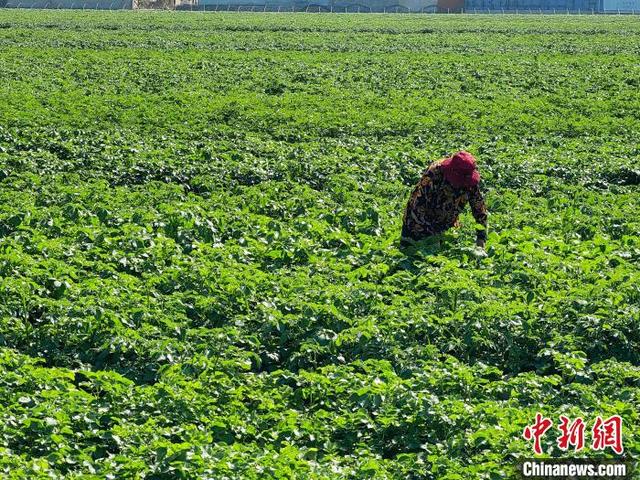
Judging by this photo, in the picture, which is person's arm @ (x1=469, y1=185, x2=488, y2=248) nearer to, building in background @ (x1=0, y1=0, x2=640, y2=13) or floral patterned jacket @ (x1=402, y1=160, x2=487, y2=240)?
floral patterned jacket @ (x1=402, y1=160, x2=487, y2=240)

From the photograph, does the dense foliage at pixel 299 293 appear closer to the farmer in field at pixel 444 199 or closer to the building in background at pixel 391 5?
the farmer in field at pixel 444 199

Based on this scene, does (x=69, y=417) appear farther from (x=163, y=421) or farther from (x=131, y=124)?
(x=131, y=124)

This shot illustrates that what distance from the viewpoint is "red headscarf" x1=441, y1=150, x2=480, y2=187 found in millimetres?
12055

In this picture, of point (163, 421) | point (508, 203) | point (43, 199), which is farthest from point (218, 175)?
point (163, 421)

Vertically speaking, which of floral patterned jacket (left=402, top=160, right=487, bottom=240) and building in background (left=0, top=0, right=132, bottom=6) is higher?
building in background (left=0, top=0, right=132, bottom=6)

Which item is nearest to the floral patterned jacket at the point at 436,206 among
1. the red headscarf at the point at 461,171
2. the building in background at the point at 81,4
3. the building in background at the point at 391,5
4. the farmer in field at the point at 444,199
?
the farmer in field at the point at 444,199

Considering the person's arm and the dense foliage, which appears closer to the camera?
the dense foliage

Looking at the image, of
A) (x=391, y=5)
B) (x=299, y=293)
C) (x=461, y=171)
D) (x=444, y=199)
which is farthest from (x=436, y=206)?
(x=391, y=5)

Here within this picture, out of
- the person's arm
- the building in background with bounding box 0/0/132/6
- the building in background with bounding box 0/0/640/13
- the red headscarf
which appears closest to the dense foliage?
the person's arm

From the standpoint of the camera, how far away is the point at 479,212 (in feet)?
40.9

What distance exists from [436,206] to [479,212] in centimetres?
47

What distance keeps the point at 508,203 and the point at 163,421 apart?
7462mm

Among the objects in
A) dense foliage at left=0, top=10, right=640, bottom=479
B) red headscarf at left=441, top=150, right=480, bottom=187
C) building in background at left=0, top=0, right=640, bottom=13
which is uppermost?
building in background at left=0, top=0, right=640, bottom=13

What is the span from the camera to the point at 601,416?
8242 mm
